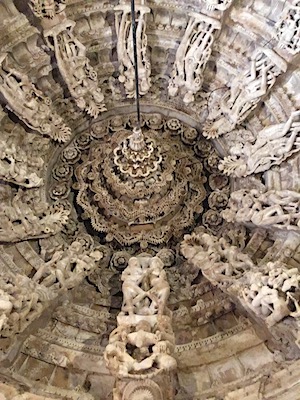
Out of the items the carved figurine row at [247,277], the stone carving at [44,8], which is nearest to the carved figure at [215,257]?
the carved figurine row at [247,277]

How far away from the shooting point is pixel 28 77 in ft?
36.8

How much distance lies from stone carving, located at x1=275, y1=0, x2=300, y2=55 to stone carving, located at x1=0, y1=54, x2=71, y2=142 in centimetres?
471

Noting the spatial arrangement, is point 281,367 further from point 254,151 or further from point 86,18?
point 86,18

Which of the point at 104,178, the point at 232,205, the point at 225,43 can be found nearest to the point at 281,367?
the point at 232,205

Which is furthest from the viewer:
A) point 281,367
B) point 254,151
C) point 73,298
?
point 254,151

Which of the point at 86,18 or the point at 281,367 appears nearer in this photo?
the point at 281,367

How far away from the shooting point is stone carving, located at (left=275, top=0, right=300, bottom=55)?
35.0 ft

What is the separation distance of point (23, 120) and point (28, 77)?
0.84 meters

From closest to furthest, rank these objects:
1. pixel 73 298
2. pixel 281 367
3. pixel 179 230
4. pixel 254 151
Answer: pixel 281 367, pixel 73 298, pixel 254 151, pixel 179 230

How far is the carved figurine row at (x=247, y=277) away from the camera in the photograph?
8.83 m

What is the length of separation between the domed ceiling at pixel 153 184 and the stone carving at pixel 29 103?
0.09ft

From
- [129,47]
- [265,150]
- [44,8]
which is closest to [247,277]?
[265,150]

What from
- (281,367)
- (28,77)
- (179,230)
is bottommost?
(281,367)

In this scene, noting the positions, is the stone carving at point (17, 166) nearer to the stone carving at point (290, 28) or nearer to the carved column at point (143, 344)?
the carved column at point (143, 344)
